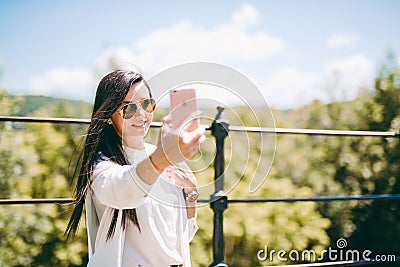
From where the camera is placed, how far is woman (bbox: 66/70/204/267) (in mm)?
857

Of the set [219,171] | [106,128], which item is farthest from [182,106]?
[219,171]

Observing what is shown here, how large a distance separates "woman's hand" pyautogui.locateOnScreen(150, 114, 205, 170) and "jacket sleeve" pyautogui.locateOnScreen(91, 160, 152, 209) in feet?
0.22

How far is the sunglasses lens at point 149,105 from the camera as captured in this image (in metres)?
Answer: 0.83

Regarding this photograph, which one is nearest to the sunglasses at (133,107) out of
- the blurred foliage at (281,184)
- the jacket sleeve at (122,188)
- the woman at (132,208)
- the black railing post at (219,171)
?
the woman at (132,208)

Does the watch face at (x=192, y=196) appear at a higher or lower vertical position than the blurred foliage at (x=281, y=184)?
lower

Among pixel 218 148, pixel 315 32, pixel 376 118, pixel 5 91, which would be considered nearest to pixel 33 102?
pixel 5 91

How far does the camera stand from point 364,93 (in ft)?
17.7

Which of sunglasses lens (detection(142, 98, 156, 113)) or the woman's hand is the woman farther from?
the woman's hand

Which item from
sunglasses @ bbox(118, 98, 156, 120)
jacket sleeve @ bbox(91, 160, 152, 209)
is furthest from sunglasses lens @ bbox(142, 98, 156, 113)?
jacket sleeve @ bbox(91, 160, 152, 209)

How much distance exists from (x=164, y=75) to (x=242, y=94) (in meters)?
0.13

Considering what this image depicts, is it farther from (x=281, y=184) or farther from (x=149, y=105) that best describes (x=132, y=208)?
(x=281, y=184)

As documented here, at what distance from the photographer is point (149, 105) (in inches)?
→ 33.5

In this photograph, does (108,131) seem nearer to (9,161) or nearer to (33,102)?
(33,102)

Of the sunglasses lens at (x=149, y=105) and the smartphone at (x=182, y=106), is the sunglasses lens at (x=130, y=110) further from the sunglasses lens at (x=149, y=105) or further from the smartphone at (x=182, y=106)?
the smartphone at (x=182, y=106)
